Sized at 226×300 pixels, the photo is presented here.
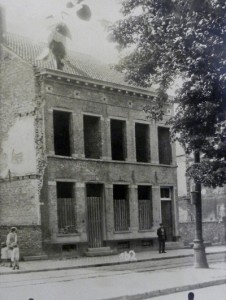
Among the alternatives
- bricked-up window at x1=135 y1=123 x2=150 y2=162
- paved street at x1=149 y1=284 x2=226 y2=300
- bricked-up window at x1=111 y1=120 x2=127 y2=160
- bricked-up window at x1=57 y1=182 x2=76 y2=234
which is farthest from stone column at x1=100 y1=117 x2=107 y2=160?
paved street at x1=149 y1=284 x2=226 y2=300

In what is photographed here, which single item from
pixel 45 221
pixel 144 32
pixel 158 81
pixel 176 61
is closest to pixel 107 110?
pixel 45 221

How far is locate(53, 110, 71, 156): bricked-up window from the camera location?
24.7 metres

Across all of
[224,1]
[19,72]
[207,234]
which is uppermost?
[19,72]

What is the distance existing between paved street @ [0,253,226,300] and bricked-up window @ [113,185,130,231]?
8.79 m

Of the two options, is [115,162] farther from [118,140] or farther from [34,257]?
[34,257]

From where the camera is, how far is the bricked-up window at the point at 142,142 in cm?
2880

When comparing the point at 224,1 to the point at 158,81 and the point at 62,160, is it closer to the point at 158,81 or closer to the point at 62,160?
the point at 158,81

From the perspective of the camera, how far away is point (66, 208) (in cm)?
2423

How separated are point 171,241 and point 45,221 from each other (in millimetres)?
9226

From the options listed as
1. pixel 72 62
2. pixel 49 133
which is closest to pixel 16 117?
pixel 49 133

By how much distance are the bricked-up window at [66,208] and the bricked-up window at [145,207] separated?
467 centimetres

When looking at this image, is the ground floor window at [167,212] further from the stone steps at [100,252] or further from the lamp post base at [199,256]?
the lamp post base at [199,256]

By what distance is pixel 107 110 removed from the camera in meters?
26.8

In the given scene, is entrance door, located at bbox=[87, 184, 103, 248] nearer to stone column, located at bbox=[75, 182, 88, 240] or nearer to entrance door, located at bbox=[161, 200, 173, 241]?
stone column, located at bbox=[75, 182, 88, 240]
